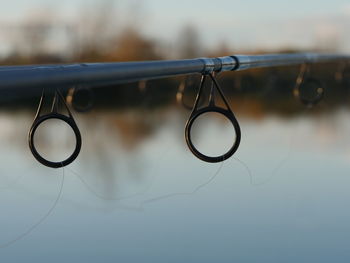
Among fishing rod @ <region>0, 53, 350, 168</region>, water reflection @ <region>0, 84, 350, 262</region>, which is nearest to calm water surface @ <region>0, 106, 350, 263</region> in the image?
water reflection @ <region>0, 84, 350, 262</region>

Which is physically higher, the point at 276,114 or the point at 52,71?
the point at 276,114

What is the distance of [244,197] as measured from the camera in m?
6.65

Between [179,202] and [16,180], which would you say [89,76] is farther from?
[16,180]

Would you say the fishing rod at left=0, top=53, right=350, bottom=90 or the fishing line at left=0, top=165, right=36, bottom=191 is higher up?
the fishing line at left=0, top=165, right=36, bottom=191

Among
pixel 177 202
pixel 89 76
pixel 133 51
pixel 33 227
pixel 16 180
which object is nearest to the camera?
pixel 89 76

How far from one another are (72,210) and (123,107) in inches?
467

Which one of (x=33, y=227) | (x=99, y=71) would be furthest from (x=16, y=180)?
(x=99, y=71)

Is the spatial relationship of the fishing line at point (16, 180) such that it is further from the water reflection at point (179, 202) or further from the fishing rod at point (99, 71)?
the fishing rod at point (99, 71)

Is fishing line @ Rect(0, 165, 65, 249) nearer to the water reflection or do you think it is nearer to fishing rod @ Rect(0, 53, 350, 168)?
the water reflection

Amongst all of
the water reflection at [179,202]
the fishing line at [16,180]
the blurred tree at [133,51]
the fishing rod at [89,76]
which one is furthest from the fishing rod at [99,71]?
the blurred tree at [133,51]

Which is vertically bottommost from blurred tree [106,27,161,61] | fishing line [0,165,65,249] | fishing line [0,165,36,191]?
fishing line [0,165,65,249]

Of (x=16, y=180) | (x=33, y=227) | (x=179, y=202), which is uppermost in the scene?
(x=16, y=180)

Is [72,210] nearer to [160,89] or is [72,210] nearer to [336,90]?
[160,89]

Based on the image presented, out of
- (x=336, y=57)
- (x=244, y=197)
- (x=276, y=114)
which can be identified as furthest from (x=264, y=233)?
(x=276, y=114)
